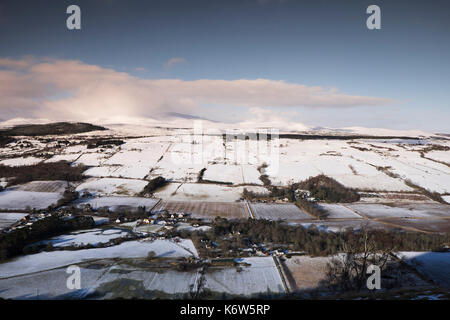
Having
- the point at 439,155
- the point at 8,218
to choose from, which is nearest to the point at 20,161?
the point at 8,218

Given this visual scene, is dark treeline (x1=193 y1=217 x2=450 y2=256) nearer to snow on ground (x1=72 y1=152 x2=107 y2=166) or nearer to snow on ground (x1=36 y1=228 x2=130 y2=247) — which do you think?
snow on ground (x1=36 y1=228 x2=130 y2=247)

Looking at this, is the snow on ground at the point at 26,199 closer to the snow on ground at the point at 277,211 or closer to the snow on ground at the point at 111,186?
the snow on ground at the point at 111,186

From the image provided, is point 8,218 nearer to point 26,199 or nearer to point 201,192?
point 26,199

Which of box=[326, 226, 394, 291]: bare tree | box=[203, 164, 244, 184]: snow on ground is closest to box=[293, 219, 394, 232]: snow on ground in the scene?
box=[326, 226, 394, 291]: bare tree

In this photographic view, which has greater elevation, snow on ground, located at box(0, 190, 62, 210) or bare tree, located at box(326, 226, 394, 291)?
snow on ground, located at box(0, 190, 62, 210)

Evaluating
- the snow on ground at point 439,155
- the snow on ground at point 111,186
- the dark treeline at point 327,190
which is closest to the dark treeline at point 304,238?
the dark treeline at point 327,190
